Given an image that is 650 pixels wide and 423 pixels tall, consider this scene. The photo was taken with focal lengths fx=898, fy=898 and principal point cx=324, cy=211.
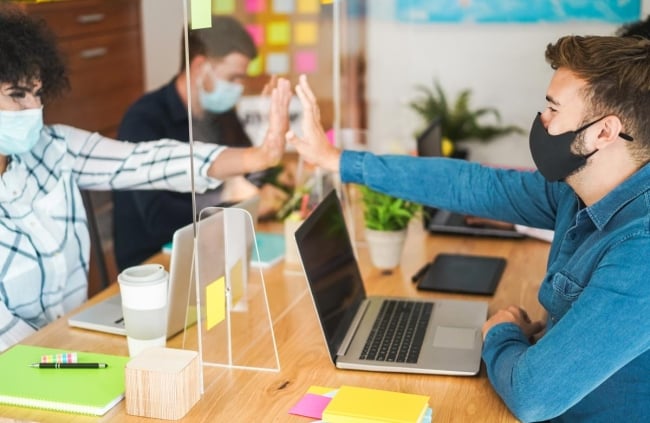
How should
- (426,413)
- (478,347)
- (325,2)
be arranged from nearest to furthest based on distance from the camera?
(426,413)
(478,347)
(325,2)

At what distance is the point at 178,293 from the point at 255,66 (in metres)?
0.60

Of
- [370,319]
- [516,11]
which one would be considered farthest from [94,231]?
[516,11]

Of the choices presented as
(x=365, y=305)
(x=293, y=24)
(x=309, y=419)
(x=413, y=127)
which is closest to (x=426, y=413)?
(x=309, y=419)

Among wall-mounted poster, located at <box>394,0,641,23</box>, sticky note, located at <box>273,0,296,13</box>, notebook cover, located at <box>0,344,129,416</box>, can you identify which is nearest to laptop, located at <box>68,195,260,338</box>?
notebook cover, located at <box>0,344,129,416</box>

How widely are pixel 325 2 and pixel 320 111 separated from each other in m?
0.30

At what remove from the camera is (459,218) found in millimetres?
2684

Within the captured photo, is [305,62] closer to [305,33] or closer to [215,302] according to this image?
[305,33]

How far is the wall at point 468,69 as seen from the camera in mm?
3307

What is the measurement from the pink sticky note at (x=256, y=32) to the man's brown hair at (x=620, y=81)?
75cm

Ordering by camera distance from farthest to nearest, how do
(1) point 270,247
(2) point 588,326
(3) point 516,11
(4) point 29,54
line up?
(3) point 516,11
(1) point 270,247
(4) point 29,54
(2) point 588,326

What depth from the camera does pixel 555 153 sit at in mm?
1625

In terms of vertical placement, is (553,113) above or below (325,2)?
below

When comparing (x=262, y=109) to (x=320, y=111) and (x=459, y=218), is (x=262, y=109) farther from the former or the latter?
(x=459, y=218)

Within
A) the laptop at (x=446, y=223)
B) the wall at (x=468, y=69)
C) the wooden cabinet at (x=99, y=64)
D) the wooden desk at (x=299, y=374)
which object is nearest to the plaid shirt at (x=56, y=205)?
the wooden desk at (x=299, y=374)
